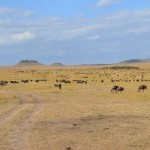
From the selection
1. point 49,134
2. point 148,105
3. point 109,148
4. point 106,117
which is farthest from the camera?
point 148,105

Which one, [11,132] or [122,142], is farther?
[11,132]

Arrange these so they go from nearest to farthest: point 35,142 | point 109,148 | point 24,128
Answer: point 109,148
point 35,142
point 24,128

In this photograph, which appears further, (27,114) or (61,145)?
(27,114)

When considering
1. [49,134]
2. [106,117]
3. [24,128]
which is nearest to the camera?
[49,134]

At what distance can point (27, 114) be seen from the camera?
25.6 meters

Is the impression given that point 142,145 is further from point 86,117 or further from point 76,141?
point 86,117

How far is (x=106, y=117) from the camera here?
79.6 feet

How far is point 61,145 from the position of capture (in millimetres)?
15891

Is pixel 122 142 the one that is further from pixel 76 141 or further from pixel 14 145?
pixel 14 145

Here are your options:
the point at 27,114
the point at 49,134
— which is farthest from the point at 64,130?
the point at 27,114

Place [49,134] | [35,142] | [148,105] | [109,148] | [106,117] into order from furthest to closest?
1. [148,105]
2. [106,117]
3. [49,134]
4. [35,142]
5. [109,148]

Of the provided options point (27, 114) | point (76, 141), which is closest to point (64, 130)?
point (76, 141)

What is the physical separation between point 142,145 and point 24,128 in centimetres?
628

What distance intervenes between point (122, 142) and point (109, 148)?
4.03ft
